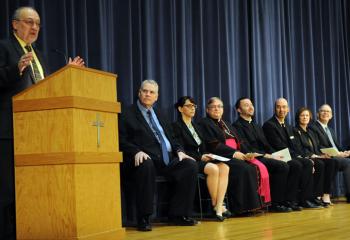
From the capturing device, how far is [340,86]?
350 inches

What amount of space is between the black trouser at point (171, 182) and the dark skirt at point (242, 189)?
0.80 metres

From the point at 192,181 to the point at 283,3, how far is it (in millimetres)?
4192

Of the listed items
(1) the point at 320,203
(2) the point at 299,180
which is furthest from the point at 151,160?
(1) the point at 320,203

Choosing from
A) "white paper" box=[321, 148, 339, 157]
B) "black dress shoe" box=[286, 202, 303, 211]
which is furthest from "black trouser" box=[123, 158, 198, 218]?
"white paper" box=[321, 148, 339, 157]

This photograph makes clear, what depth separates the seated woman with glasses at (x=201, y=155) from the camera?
505 cm

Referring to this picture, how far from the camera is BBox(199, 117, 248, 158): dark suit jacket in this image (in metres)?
5.52

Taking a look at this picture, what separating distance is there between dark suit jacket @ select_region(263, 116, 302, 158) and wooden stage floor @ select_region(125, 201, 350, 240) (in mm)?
1537

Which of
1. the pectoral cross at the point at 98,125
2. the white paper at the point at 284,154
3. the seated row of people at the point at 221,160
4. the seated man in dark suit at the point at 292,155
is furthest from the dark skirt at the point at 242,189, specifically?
the pectoral cross at the point at 98,125

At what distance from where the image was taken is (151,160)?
14.5 ft

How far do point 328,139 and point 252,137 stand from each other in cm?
171

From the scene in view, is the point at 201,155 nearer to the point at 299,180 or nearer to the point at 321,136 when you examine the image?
the point at 299,180

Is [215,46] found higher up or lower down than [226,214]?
higher up

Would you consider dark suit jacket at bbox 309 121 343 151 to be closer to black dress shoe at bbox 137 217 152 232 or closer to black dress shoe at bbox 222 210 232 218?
black dress shoe at bbox 222 210 232 218

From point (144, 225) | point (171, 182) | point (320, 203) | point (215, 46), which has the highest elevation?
point (215, 46)
